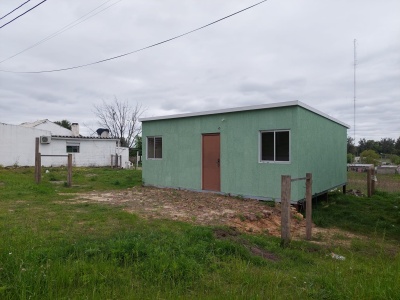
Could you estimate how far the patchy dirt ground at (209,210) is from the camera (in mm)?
7289

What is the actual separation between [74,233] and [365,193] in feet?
46.5

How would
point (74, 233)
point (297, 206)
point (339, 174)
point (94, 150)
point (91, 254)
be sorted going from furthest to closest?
point (94, 150) → point (339, 174) → point (297, 206) → point (74, 233) → point (91, 254)

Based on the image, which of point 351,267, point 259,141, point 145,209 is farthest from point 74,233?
point 259,141

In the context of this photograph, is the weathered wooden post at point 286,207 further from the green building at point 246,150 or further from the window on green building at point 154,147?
the window on green building at point 154,147

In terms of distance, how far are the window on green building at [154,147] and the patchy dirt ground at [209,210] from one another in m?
3.11

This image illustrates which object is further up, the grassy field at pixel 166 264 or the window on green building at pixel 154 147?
the window on green building at pixel 154 147

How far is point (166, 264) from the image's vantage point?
142 inches

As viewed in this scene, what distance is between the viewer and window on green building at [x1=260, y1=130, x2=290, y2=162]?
32.3 feet

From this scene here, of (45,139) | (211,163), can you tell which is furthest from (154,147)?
(45,139)

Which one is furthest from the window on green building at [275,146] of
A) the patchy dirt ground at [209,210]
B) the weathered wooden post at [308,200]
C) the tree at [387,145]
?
the tree at [387,145]

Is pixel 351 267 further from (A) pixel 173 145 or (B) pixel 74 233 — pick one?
(A) pixel 173 145

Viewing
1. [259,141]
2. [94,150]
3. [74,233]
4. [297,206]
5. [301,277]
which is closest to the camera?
[301,277]

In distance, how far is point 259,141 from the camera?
10453mm

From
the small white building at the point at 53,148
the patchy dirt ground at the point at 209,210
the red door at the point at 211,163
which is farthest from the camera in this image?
the small white building at the point at 53,148
